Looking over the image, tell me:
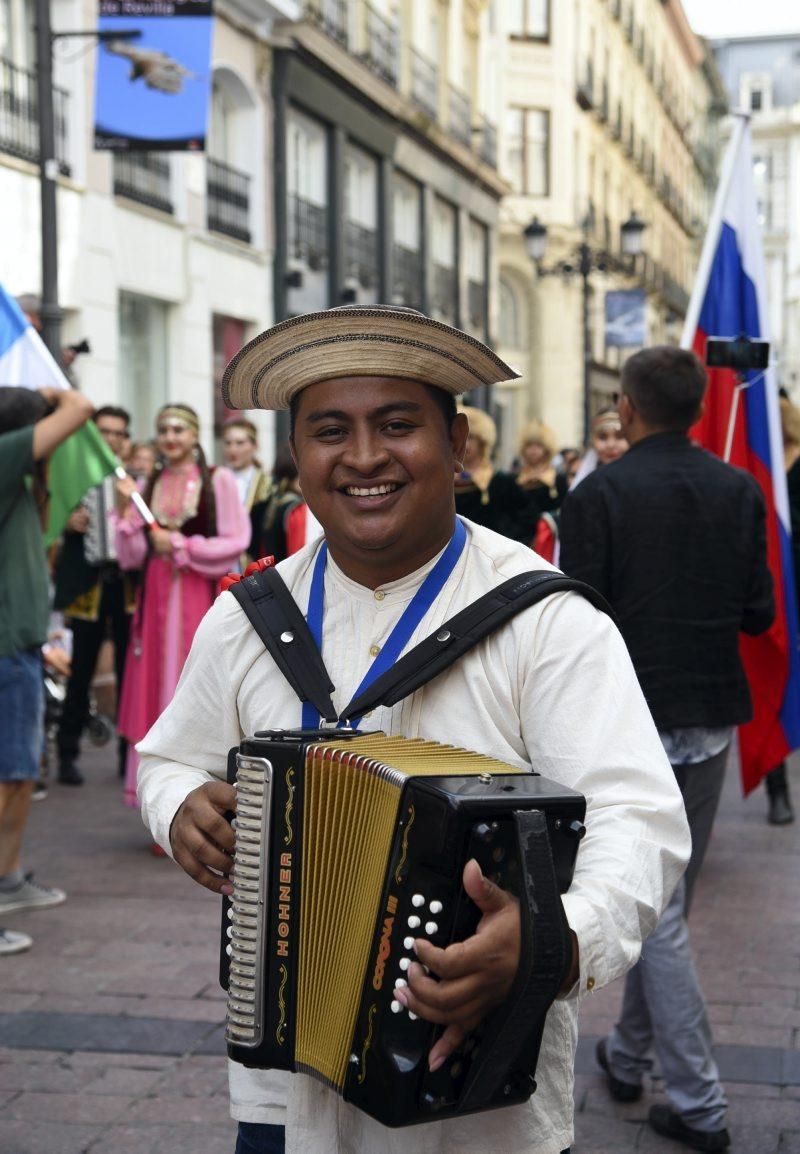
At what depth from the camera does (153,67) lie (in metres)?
13.1

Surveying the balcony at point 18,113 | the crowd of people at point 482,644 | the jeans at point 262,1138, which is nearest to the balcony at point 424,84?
the balcony at point 18,113

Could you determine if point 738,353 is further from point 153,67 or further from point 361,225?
point 361,225

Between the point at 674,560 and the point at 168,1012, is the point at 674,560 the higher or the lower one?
the higher one

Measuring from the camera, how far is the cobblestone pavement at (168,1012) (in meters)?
4.27

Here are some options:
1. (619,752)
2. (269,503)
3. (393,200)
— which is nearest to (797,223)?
(393,200)

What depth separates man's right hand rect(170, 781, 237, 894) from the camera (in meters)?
2.43

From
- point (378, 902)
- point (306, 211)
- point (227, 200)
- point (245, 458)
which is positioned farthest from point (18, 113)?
point (378, 902)

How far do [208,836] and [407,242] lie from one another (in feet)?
90.8

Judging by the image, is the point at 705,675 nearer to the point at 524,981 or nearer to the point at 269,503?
the point at 524,981

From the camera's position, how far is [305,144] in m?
23.6

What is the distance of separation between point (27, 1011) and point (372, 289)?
22.4 meters

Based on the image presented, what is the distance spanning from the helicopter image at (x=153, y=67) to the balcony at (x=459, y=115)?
18.3m

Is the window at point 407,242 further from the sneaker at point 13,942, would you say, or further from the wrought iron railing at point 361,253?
the sneaker at point 13,942

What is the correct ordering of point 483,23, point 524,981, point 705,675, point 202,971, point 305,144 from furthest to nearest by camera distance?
point 483,23, point 305,144, point 202,971, point 705,675, point 524,981
